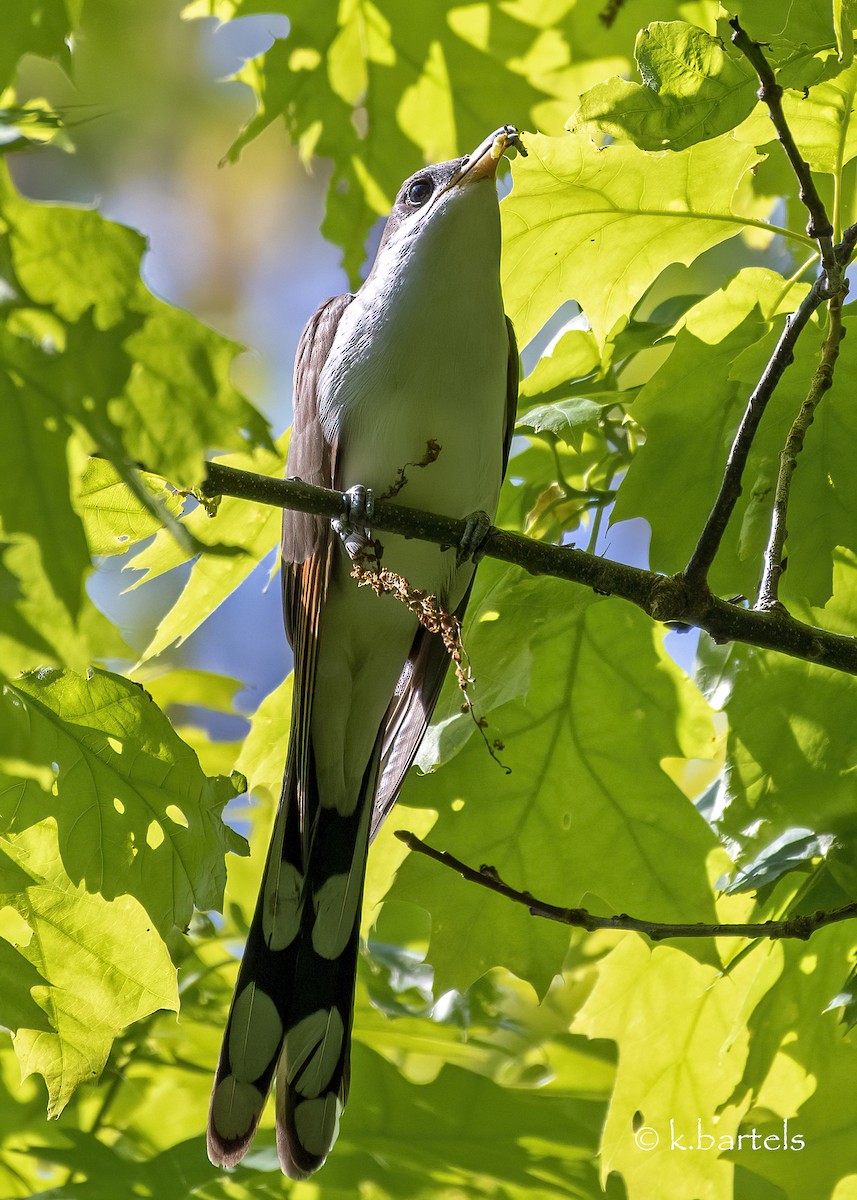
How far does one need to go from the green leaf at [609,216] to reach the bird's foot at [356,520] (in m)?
0.58

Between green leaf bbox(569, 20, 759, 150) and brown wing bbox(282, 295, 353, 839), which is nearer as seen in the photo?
green leaf bbox(569, 20, 759, 150)

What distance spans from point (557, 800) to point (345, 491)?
0.75 meters

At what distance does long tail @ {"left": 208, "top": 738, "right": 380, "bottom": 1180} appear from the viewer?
7.38 ft

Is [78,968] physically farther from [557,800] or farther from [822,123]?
[822,123]

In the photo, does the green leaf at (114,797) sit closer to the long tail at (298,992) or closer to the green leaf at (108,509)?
the green leaf at (108,509)

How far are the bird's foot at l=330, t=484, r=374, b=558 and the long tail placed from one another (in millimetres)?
621

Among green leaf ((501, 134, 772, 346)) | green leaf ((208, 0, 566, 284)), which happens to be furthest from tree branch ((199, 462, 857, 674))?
green leaf ((208, 0, 566, 284))

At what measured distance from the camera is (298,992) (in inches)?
95.2

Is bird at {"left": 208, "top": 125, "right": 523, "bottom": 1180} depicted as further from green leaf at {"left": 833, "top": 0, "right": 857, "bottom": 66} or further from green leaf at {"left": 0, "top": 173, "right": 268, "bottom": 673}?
green leaf at {"left": 0, "top": 173, "right": 268, "bottom": 673}

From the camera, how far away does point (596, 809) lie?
231 cm

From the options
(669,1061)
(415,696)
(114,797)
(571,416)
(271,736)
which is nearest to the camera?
(114,797)

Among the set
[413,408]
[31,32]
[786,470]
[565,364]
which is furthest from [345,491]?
[31,32]

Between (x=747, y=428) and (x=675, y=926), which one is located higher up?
(x=747, y=428)

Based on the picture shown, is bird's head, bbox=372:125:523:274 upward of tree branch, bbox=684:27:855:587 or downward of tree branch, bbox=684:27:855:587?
upward
